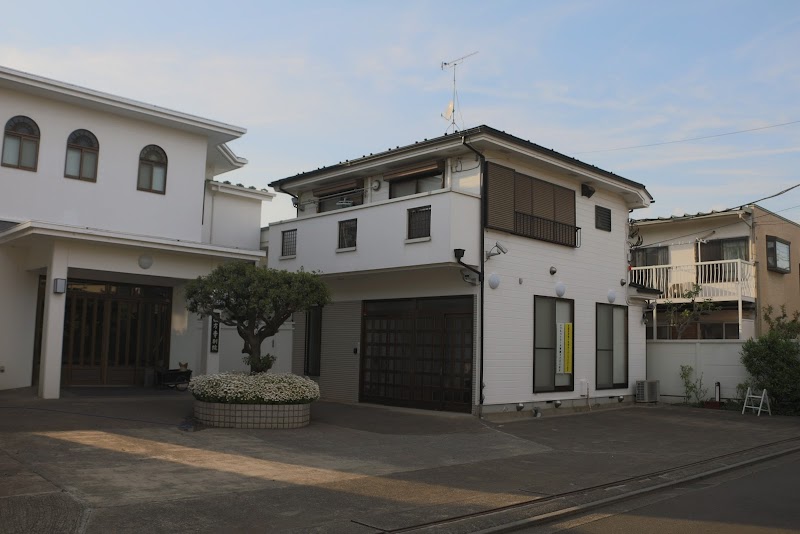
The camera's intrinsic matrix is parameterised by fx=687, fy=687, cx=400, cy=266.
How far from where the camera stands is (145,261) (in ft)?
50.8

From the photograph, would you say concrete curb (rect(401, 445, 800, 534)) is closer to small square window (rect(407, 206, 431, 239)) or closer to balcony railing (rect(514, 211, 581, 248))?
small square window (rect(407, 206, 431, 239))

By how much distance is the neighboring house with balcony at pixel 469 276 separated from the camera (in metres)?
15.4

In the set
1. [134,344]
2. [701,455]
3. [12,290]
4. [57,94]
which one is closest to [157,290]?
[134,344]

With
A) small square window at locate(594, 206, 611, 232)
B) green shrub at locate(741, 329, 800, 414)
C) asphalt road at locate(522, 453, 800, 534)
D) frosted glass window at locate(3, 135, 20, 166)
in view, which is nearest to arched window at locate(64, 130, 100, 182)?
frosted glass window at locate(3, 135, 20, 166)

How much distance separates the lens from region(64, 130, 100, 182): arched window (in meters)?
16.5

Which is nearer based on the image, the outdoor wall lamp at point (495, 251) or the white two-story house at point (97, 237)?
the white two-story house at point (97, 237)

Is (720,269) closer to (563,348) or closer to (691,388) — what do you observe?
(691,388)

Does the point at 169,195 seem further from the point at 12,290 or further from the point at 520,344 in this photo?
the point at 520,344

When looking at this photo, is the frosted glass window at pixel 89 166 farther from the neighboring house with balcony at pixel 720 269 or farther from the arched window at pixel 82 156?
the neighboring house with balcony at pixel 720 269

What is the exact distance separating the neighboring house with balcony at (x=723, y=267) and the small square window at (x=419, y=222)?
32.7ft

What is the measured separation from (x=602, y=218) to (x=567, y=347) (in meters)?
4.17

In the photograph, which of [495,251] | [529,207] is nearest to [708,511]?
[495,251]

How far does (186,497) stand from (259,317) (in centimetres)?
610

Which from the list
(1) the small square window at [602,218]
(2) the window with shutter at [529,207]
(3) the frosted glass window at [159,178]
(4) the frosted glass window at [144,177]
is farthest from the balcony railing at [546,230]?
(4) the frosted glass window at [144,177]
